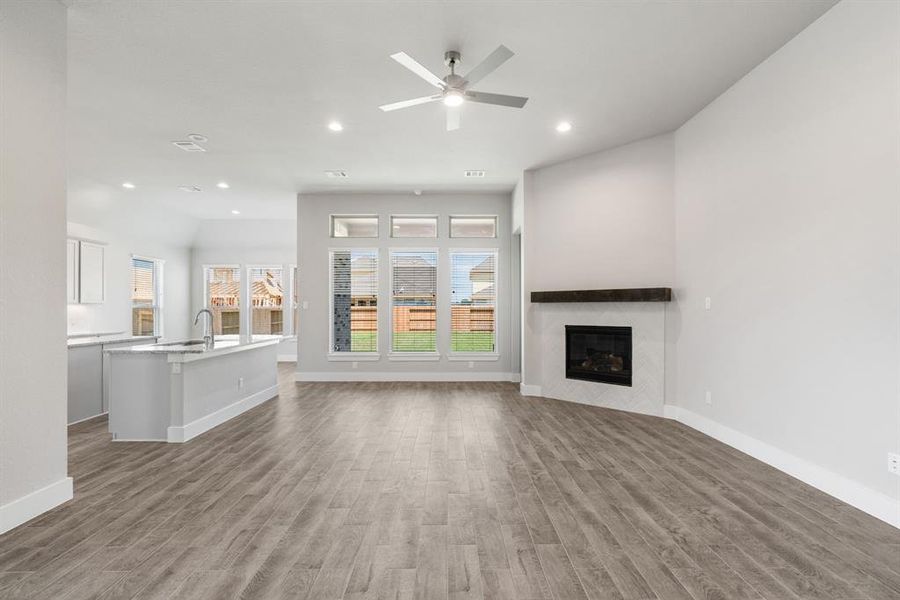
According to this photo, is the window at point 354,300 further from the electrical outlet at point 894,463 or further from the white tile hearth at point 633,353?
the electrical outlet at point 894,463

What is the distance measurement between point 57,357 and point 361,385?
4.54 meters

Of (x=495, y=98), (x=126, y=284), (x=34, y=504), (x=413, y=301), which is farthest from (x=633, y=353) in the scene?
(x=126, y=284)

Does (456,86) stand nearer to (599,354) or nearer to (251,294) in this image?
(599,354)

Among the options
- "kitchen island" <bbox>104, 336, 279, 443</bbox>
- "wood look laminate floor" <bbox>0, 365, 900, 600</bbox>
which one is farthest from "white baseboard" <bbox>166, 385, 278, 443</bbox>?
"wood look laminate floor" <bbox>0, 365, 900, 600</bbox>

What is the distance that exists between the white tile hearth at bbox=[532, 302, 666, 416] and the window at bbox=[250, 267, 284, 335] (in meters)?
6.64

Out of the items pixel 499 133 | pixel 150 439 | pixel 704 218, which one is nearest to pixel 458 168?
pixel 499 133

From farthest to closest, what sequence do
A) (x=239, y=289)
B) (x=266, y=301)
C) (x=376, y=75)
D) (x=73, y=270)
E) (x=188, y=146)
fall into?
(x=266, y=301) < (x=239, y=289) < (x=73, y=270) < (x=188, y=146) < (x=376, y=75)

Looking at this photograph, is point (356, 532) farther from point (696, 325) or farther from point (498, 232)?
point (498, 232)

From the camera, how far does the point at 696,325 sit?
4492mm

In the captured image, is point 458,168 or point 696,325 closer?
point 696,325

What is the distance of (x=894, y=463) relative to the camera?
2.48 metres

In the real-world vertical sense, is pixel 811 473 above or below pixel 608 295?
below

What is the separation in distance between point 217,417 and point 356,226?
4.01 meters

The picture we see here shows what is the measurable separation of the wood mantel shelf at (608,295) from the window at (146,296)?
24.9 ft
